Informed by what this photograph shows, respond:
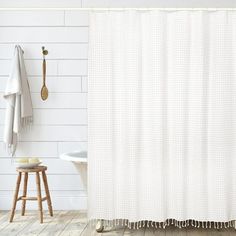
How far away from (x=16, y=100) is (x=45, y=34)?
29.2 inches

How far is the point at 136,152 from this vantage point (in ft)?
13.5

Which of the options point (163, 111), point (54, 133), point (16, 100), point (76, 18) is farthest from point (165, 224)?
point (76, 18)

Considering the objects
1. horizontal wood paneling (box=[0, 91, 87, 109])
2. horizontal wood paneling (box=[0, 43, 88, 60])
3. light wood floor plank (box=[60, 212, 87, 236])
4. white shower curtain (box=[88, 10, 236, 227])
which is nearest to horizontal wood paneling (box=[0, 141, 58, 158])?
horizontal wood paneling (box=[0, 91, 87, 109])

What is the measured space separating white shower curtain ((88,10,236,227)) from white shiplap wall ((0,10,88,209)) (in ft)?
3.69

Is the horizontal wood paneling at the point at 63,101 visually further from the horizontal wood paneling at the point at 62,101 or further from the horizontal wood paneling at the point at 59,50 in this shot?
the horizontal wood paneling at the point at 59,50

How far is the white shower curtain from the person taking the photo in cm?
407

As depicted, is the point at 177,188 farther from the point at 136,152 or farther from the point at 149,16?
the point at 149,16

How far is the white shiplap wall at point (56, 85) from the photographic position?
17.0ft

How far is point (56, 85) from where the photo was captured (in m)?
5.21

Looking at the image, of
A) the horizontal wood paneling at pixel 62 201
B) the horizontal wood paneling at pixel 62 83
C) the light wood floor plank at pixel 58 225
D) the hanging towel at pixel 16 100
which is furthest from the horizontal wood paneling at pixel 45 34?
the light wood floor plank at pixel 58 225

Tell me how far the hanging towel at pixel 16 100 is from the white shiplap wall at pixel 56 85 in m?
0.12

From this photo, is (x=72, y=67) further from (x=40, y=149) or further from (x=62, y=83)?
(x=40, y=149)

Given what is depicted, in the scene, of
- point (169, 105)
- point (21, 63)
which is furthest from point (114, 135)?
point (21, 63)

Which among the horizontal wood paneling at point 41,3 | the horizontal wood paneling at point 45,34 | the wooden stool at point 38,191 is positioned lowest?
the wooden stool at point 38,191
